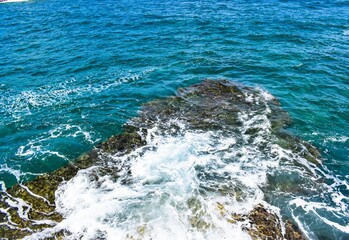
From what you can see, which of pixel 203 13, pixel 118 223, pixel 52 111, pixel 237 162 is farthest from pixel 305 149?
pixel 203 13

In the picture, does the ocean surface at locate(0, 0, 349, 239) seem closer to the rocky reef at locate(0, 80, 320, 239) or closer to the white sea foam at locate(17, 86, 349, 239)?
the white sea foam at locate(17, 86, 349, 239)

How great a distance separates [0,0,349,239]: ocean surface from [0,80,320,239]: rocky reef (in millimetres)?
827

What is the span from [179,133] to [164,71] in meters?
10.7

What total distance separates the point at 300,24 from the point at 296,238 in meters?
34.7

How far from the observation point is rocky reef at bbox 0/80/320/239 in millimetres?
14477

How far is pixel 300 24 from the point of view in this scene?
4103cm

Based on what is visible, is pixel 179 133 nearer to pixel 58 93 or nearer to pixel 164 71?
pixel 164 71

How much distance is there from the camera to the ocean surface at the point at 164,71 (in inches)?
746

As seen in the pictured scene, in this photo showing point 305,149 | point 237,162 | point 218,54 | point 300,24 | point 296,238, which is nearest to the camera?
point 296,238

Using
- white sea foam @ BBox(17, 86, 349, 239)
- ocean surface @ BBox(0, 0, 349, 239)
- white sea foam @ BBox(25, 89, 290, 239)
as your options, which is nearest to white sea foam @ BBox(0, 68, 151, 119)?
ocean surface @ BBox(0, 0, 349, 239)

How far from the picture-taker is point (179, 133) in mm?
20891

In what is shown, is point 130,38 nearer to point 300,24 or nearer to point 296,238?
point 300,24

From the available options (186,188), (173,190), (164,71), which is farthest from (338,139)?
(164,71)

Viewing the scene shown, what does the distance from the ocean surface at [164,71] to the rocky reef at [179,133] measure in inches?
32.6
